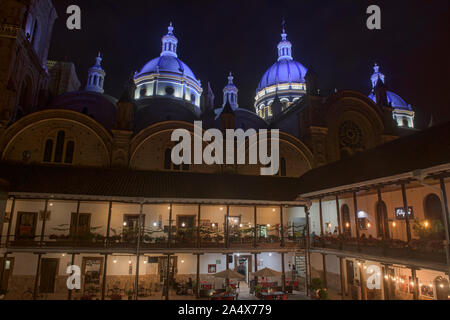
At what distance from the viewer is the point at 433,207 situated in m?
19.6

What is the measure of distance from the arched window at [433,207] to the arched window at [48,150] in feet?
99.6

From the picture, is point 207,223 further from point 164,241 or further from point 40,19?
point 40,19

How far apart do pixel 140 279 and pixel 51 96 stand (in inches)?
1095

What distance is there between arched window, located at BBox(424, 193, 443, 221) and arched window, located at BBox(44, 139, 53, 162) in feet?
99.6

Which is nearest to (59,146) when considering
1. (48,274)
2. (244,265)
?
(48,274)

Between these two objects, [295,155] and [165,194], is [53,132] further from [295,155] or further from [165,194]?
[295,155]

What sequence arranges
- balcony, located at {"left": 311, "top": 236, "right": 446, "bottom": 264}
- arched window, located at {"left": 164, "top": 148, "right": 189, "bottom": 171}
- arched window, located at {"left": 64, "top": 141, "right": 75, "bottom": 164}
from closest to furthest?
balcony, located at {"left": 311, "top": 236, "right": 446, "bottom": 264} → arched window, located at {"left": 64, "top": 141, "right": 75, "bottom": 164} → arched window, located at {"left": 164, "top": 148, "right": 189, "bottom": 171}

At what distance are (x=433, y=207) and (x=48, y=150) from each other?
31.0 m

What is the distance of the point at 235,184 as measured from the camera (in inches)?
1057

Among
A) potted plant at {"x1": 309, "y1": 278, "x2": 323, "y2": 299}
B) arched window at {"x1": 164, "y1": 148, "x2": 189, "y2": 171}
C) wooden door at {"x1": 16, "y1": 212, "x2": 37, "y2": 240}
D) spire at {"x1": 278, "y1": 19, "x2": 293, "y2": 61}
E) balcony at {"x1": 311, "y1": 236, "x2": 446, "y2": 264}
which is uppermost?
spire at {"x1": 278, "y1": 19, "x2": 293, "y2": 61}

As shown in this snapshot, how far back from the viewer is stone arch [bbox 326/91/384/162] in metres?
35.2

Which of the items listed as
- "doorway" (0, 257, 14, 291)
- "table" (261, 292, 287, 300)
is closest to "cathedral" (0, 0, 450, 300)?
"doorway" (0, 257, 14, 291)

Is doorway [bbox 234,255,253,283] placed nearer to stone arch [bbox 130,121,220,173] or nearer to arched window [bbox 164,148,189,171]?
stone arch [bbox 130,121,220,173]
